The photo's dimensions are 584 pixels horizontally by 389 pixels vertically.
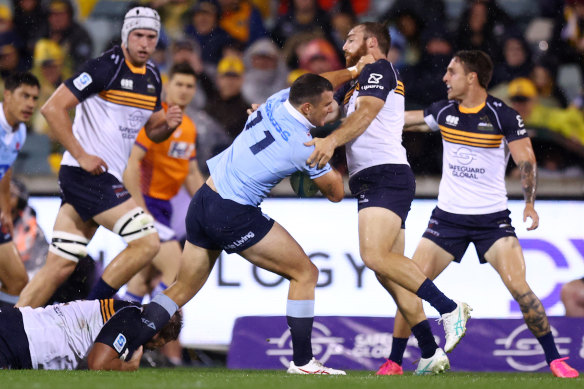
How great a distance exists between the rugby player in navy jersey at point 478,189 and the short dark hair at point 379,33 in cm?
70

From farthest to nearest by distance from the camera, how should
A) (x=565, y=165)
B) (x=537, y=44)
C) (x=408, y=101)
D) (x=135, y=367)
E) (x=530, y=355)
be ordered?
(x=537, y=44), (x=408, y=101), (x=565, y=165), (x=530, y=355), (x=135, y=367)

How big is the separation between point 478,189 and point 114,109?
116 inches

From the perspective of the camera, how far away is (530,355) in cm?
829

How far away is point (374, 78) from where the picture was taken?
22.6 ft

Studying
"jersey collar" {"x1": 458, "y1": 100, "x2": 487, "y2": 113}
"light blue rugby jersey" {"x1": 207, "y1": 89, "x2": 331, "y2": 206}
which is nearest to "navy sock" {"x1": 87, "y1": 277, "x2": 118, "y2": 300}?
"light blue rugby jersey" {"x1": 207, "y1": 89, "x2": 331, "y2": 206}

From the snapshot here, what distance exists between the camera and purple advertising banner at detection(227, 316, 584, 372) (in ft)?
27.2

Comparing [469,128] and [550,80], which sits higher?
[550,80]

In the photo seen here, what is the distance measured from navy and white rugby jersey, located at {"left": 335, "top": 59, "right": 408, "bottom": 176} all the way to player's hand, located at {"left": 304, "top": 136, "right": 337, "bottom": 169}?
30.5 inches

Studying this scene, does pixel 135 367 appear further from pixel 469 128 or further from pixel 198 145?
pixel 198 145

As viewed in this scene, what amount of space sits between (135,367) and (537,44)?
8073mm

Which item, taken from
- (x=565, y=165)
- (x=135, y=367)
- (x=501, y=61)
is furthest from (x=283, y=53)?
(x=135, y=367)

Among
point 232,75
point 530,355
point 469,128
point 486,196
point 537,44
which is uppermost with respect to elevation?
point 537,44

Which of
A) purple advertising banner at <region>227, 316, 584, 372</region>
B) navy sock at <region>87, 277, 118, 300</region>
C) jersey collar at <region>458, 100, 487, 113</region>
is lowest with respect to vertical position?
purple advertising banner at <region>227, 316, 584, 372</region>

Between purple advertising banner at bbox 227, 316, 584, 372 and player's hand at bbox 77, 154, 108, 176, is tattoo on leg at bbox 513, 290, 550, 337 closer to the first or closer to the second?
purple advertising banner at bbox 227, 316, 584, 372
